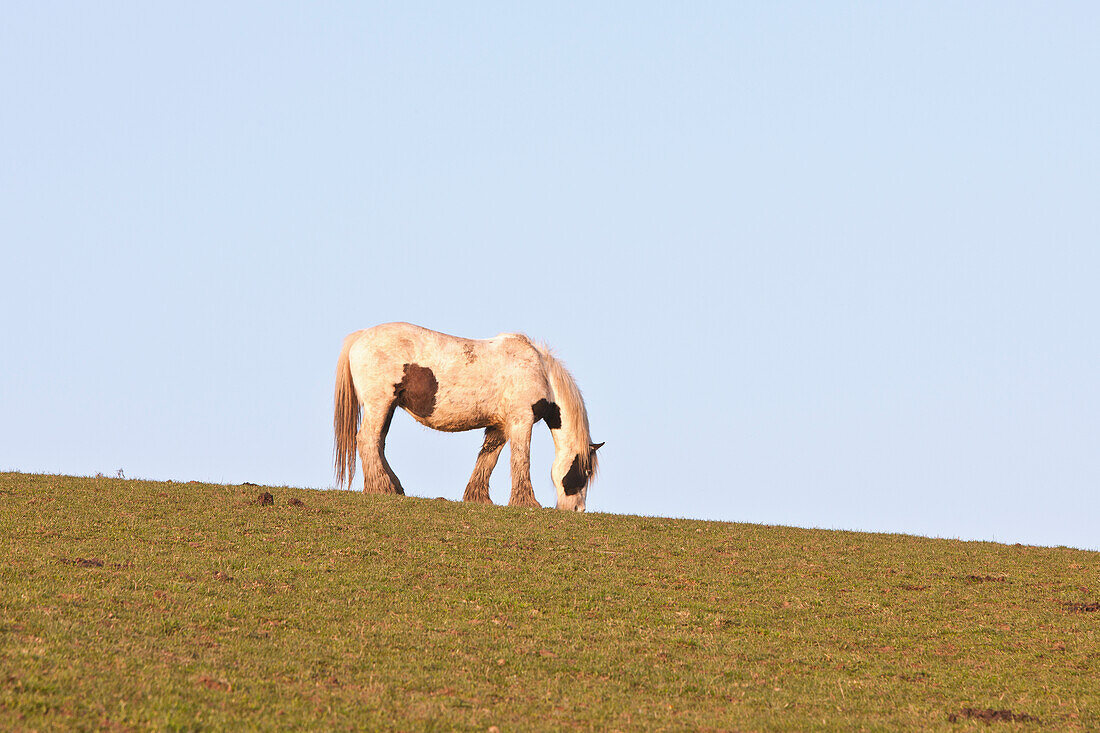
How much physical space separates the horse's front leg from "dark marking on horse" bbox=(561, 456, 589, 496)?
1.12 metres

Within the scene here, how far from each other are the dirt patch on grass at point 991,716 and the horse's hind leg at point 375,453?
46.9 ft

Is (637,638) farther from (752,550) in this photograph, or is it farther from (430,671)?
(752,550)

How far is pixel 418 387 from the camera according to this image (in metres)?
23.9

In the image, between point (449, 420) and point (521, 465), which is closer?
point (521, 465)

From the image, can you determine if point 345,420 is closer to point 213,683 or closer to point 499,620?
point 499,620

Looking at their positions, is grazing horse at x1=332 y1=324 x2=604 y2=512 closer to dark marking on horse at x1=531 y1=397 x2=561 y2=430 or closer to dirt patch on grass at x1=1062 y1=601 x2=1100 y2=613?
dark marking on horse at x1=531 y1=397 x2=561 y2=430

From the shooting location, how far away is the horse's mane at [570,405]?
2473 cm

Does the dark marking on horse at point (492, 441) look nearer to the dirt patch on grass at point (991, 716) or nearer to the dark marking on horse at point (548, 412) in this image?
the dark marking on horse at point (548, 412)

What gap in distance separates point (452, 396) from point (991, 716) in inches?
573

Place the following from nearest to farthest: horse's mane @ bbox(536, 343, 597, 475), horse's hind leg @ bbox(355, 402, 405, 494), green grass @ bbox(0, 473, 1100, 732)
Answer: green grass @ bbox(0, 473, 1100, 732) → horse's hind leg @ bbox(355, 402, 405, 494) → horse's mane @ bbox(536, 343, 597, 475)

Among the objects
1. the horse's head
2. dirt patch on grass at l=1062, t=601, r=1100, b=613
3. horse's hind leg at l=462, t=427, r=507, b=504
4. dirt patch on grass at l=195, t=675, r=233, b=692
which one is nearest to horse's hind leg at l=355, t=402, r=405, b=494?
horse's hind leg at l=462, t=427, r=507, b=504

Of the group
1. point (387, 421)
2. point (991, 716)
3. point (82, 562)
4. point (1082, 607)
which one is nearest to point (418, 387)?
point (387, 421)

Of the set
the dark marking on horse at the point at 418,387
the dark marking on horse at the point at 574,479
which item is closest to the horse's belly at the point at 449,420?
the dark marking on horse at the point at 418,387

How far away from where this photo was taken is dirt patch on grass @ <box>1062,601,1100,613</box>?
16344 millimetres
